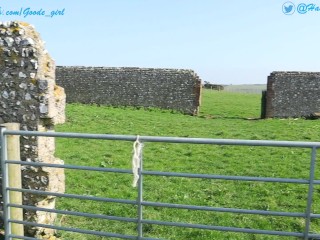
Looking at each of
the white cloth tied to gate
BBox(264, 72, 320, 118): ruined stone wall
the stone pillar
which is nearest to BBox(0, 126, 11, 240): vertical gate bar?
the stone pillar

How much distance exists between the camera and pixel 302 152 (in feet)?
32.4

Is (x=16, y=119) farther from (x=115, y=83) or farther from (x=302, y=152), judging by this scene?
(x=115, y=83)

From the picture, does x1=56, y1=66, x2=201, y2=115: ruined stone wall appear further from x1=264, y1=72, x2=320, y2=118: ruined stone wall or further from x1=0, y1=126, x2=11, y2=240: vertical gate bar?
x1=0, y1=126, x2=11, y2=240: vertical gate bar

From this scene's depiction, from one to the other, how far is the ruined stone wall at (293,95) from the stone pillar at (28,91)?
56.0ft

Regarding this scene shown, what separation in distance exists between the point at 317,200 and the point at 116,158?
4.68 metres

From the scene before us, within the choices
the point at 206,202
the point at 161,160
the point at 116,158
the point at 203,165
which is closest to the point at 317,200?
the point at 206,202

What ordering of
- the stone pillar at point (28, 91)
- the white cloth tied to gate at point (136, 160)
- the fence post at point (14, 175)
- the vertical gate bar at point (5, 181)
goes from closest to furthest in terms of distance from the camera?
the white cloth tied to gate at point (136, 160) < the vertical gate bar at point (5, 181) < the fence post at point (14, 175) < the stone pillar at point (28, 91)

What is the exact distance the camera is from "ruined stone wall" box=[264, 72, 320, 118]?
2006 cm

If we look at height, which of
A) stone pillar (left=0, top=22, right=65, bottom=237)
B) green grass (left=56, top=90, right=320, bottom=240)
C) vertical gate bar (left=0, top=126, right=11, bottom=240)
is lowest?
green grass (left=56, top=90, right=320, bottom=240)

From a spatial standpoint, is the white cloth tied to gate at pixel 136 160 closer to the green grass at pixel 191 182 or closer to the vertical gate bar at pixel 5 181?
the vertical gate bar at pixel 5 181

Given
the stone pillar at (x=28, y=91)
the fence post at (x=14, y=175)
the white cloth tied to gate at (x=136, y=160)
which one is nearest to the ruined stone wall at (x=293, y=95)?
the stone pillar at (x=28, y=91)

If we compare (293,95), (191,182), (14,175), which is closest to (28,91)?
(14,175)

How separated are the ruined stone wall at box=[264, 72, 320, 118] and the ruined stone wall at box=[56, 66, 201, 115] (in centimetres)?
399

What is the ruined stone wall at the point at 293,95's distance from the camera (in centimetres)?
2006
